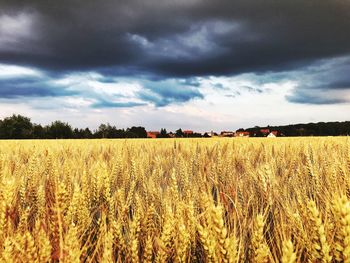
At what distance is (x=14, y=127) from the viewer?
5484 centimetres

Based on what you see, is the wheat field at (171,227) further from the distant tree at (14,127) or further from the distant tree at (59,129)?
the distant tree at (14,127)

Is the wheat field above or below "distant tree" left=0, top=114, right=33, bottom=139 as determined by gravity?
below

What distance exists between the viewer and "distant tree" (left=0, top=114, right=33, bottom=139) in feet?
173

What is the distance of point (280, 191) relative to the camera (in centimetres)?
171

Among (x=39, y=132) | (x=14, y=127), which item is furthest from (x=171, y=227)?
(x=14, y=127)

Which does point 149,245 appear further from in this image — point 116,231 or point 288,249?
point 288,249

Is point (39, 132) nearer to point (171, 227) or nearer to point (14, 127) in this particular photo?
point (14, 127)

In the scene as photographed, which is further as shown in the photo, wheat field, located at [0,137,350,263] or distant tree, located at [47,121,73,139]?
distant tree, located at [47,121,73,139]

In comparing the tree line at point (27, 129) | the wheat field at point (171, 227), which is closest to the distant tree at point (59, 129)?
the tree line at point (27, 129)

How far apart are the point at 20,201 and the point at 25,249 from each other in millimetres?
782

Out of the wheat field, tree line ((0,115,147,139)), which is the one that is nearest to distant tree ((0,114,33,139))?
tree line ((0,115,147,139))

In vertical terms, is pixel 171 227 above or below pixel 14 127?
below

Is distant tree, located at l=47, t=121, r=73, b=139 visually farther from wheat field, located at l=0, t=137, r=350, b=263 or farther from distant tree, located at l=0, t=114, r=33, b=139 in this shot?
wheat field, located at l=0, t=137, r=350, b=263

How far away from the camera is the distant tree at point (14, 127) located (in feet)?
173
